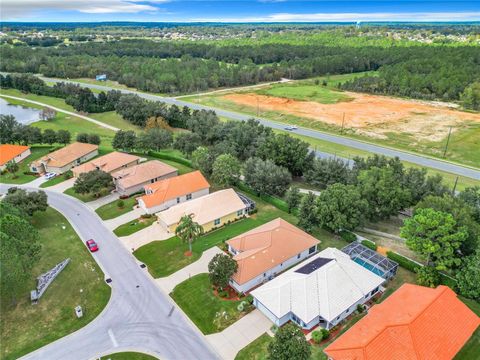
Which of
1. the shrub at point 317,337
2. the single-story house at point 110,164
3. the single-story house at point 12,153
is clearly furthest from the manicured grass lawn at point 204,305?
the single-story house at point 12,153

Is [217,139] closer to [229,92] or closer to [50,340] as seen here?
[50,340]

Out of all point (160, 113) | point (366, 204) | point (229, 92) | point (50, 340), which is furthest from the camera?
point (229, 92)

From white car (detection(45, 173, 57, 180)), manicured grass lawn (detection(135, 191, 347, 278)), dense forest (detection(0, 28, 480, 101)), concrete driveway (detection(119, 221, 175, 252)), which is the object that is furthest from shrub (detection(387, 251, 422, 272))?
dense forest (detection(0, 28, 480, 101))

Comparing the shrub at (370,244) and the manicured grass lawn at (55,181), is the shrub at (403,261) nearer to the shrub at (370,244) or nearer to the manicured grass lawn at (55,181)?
the shrub at (370,244)

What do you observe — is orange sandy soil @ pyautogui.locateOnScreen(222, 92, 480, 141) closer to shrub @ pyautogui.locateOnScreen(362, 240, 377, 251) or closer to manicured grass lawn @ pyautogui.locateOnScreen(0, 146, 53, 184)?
shrub @ pyautogui.locateOnScreen(362, 240, 377, 251)

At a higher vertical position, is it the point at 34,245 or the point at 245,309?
the point at 34,245

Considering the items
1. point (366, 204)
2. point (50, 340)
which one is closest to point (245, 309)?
point (50, 340)

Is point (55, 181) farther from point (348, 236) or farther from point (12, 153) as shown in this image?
point (348, 236)
